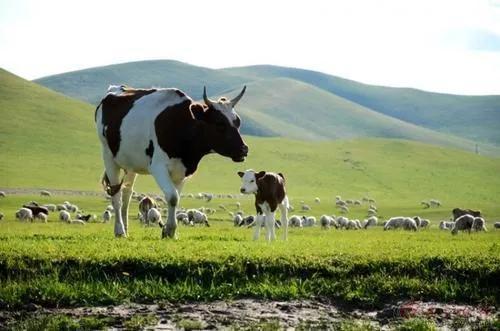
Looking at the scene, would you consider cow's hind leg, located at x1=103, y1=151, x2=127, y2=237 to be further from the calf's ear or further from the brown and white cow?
the calf's ear

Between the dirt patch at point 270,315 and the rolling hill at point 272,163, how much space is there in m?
79.5

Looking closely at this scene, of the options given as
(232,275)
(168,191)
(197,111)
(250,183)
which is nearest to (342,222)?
(250,183)

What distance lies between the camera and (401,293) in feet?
37.9

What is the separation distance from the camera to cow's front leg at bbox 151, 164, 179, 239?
1520 cm

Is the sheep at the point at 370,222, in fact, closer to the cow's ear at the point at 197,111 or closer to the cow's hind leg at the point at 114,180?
the cow's hind leg at the point at 114,180

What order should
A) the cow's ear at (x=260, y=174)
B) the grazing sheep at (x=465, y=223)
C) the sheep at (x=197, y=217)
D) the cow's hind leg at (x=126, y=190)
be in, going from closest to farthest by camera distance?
the cow's hind leg at (x=126, y=190)
the cow's ear at (x=260, y=174)
the grazing sheep at (x=465, y=223)
the sheep at (x=197, y=217)

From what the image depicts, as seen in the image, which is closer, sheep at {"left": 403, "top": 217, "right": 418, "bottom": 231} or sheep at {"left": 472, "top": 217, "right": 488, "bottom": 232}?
sheep at {"left": 472, "top": 217, "right": 488, "bottom": 232}

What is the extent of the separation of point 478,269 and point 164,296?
5187 mm

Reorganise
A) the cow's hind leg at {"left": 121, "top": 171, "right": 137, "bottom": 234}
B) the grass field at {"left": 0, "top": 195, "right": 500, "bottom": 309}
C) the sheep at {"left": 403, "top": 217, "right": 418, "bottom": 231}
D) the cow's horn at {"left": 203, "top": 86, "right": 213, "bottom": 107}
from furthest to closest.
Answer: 1. the sheep at {"left": 403, "top": 217, "right": 418, "bottom": 231}
2. the cow's hind leg at {"left": 121, "top": 171, "right": 137, "bottom": 234}
3. the cow's horn at {"left": 203, "top": 86, "right": 213, "bottom": 107}
4. the grass field at {"left": 0, "top": 195, "right": 500, "bottom": 309}

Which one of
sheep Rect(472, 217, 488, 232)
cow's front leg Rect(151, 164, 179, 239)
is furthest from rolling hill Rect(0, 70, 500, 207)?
cow's front leg Rect(151, 164, 179, 239)

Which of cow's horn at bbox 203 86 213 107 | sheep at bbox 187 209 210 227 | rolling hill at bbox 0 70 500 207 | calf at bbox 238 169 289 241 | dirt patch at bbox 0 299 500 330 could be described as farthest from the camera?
rolling hill at bbox 0 70 500 207

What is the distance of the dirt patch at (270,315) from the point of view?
32.9ft

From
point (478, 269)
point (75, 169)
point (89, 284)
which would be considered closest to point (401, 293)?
point (478, 269)

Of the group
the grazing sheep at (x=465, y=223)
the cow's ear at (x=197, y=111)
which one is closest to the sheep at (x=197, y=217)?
the grazing sheep at (x=465, y=223)
